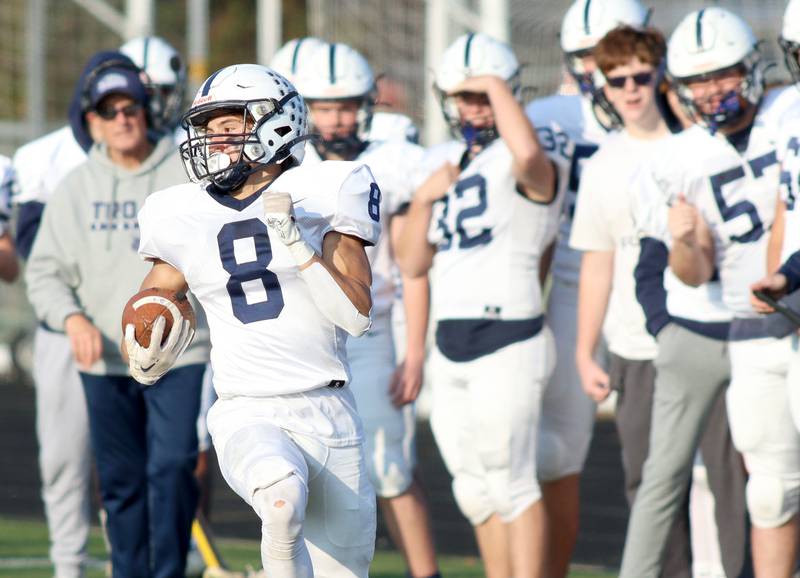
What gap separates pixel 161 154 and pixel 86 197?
0.34 metres

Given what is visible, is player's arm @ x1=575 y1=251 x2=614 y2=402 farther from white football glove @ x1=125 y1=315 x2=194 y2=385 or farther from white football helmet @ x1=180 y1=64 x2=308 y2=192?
white football glove @ x1=125 y1=315 x2=194 y2=385

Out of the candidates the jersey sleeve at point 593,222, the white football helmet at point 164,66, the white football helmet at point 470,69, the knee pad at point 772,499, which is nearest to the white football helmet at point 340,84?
the white football helmet at point 470,69

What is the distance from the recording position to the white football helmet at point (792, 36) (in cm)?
520

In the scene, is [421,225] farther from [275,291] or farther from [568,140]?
[275,291]

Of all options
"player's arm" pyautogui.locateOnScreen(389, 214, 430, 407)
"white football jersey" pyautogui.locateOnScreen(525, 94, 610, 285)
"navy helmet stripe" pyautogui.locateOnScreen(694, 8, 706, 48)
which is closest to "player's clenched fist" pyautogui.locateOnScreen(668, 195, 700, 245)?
"navy helmet stripe" pyautogui.locateOnScreen(694, 8, 706, 48)

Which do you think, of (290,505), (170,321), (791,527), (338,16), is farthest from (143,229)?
(338,16)

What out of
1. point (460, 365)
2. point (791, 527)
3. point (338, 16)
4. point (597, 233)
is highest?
point (338, 16)

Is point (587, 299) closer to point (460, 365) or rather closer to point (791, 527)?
point (460, 365)

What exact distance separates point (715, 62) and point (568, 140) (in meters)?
0.85

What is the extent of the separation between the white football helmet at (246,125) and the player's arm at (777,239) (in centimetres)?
159

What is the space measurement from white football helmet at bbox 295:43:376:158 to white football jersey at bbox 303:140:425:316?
0.09 m

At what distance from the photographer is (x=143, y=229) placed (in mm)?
4758

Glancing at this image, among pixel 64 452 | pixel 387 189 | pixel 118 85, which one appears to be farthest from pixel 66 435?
pixel 387 189

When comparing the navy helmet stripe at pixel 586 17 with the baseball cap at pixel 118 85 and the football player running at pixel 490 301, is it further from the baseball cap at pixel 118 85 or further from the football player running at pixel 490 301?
the baseball cap at pixel 118 85
